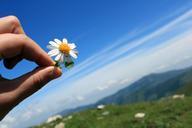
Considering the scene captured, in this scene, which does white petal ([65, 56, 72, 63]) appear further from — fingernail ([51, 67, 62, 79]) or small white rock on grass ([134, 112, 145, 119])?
small white rock on grass ([134, 112, 145, 119])

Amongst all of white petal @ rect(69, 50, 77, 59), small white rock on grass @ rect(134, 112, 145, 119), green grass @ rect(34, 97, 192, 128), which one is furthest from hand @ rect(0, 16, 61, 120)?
small white rock on grass @ rect(134, 112, 145, 119)

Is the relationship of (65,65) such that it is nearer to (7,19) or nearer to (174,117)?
(7,19)

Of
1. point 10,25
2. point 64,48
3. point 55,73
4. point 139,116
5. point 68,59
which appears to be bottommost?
point 55,73

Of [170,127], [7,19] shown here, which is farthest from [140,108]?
[7,19]

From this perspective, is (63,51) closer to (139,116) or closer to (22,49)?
(22,49)

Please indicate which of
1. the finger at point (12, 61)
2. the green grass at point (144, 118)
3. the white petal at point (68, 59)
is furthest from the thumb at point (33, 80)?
the green grass at point (144, 118)

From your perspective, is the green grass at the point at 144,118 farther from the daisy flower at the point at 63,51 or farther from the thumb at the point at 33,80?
the thumb at the point at 33,80

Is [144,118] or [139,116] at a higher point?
[139,116]

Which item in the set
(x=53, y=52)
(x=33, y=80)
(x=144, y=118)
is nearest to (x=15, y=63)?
(x=33, y=80)
